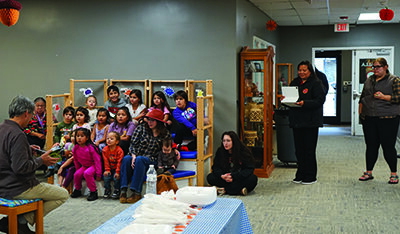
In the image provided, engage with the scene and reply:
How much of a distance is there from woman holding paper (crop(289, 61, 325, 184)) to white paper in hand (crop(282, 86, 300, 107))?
63 millimetres

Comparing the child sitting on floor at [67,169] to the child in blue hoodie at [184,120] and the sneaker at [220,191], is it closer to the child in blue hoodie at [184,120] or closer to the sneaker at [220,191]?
the child in blue hoodie at [184,120]

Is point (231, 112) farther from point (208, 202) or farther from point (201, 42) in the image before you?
point (208, 202)

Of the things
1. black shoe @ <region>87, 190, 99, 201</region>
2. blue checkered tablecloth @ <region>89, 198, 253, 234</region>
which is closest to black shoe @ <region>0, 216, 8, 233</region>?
blue checkered tablecloth @ <region>89, 198, 253, 234</region>

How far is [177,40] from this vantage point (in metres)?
7.27

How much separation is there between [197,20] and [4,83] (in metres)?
3.40

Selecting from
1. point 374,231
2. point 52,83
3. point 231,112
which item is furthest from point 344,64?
point 374,231

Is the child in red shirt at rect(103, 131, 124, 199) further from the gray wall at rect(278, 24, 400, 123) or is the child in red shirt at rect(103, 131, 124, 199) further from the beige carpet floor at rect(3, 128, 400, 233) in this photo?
the gray wall at rect(278, 24, 400, 123)

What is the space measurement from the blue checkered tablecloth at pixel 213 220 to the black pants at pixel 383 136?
320cm

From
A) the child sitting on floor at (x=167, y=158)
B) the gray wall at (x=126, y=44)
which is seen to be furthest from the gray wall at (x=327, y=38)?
the child sitting on floor at (x=167, y=158)

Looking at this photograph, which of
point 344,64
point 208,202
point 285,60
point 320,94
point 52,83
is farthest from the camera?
point 344,64

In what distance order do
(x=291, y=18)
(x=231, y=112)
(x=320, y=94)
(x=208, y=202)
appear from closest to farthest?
(x=208, y=202) < (x=320, y=94) < (x=231, y=112) < (x=291, y=18)

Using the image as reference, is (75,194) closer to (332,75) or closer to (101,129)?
(101,129)

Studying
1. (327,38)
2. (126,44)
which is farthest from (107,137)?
(327,38)

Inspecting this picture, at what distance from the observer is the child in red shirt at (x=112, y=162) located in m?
5.60
